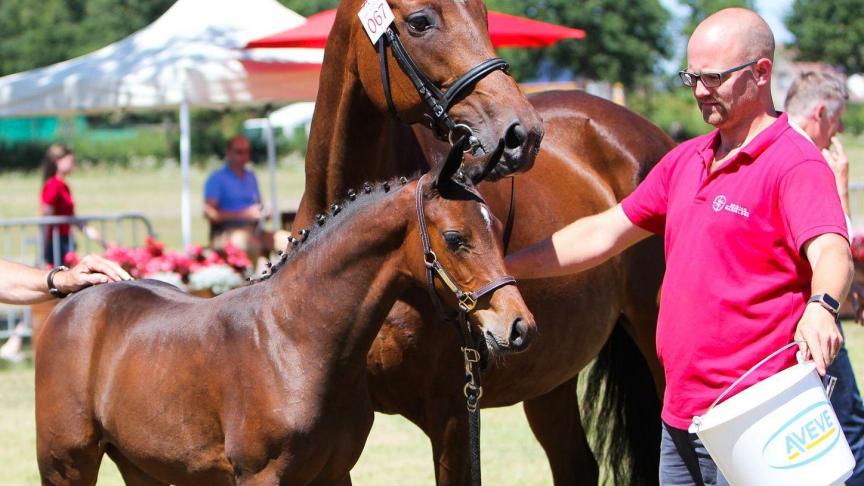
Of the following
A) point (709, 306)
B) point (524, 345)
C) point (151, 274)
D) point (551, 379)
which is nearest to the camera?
point (524, 345)

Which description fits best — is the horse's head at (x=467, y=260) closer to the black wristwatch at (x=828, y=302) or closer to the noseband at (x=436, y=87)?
the noseband at (x=436, y=87)

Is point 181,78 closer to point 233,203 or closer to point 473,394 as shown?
point 233,203

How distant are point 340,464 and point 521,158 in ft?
3.26

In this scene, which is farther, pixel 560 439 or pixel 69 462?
pixel 560 439

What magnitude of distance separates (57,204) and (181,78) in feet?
6.37

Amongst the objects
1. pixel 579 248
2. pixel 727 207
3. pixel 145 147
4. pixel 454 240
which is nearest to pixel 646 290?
pixel 579 248

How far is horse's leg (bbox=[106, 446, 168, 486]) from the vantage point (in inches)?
141

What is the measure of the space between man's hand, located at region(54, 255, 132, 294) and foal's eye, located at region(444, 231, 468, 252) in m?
1.36

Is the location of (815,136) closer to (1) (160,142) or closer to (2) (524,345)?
(2) (524,345)

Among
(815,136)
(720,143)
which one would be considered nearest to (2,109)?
(815,136)

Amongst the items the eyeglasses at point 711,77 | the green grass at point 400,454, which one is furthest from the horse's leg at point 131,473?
the green grass at point 400,454

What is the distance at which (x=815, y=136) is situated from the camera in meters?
4.78

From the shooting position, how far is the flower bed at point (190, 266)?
819 cm

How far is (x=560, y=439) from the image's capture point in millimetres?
5258
